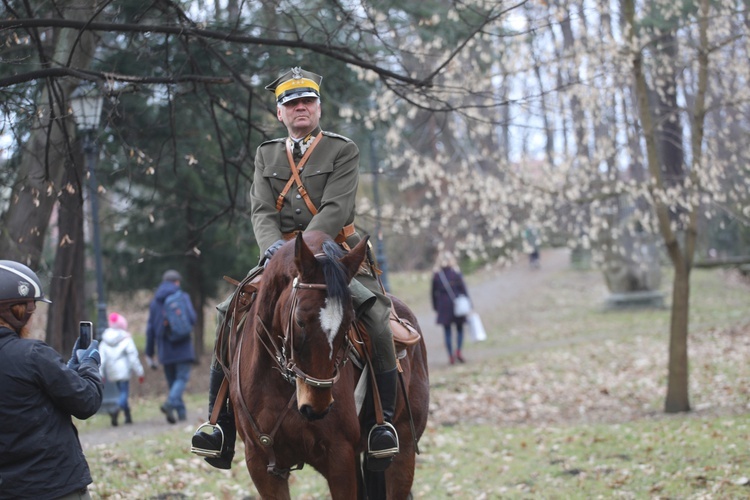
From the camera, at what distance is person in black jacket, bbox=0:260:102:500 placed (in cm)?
437

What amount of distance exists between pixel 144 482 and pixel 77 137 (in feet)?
17.2

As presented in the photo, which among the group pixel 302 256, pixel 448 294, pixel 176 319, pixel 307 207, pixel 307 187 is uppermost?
pixel 307 187

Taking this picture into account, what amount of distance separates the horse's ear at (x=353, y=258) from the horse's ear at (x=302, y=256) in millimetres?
177

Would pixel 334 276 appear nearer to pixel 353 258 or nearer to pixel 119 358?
pixel 353 258

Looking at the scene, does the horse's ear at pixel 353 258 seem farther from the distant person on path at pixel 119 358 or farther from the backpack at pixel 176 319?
the distant person on path at pixel 119 358

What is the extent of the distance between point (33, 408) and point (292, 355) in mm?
1346

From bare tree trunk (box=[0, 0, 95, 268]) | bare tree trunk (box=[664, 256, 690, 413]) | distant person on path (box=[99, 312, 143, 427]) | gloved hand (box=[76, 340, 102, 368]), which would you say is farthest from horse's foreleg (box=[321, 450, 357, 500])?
bare tree trunk (box=[664, 256, 690, 413])

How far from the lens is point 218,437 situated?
239 inches

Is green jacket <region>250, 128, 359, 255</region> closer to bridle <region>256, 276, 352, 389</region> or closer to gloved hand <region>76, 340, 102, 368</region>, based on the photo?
bridle <region>256, 276, 352, 389</region>

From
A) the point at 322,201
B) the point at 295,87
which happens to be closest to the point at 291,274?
the point at 322,201

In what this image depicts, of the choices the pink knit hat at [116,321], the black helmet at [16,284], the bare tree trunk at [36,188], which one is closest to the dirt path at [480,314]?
the pink knit hat at [116,321]

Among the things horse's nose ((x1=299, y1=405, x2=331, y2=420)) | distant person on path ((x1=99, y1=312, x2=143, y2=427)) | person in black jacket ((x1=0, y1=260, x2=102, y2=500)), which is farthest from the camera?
distant person on path ((x1=99, y1=312, x2=143, y2=427))

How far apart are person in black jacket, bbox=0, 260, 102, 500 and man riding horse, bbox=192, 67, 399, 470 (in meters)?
1.57

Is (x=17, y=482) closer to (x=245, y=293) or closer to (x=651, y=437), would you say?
(x=245, y=293)
